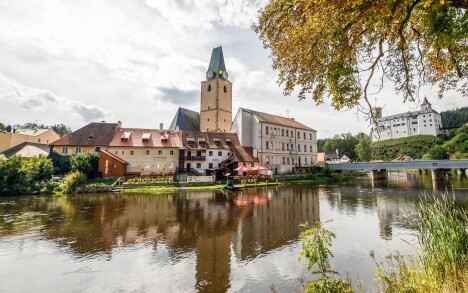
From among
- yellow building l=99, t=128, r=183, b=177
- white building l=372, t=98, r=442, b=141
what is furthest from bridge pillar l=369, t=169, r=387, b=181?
white building l=372, t=98, r=442, b=141

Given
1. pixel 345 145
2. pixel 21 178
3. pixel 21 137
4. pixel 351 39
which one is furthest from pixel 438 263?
pixel 345 145

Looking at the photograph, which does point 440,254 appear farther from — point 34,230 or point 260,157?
point 260,157

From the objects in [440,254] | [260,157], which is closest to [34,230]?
[440,254]

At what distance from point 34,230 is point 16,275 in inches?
255

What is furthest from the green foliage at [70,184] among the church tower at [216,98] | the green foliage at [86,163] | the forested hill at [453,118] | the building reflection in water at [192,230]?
the forested hill at [453,118]

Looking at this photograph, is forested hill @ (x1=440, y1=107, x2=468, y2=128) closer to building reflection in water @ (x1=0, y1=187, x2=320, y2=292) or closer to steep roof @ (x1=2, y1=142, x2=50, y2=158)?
building reflection in water @ (x1=0, y1=187, x2=320, y2=292)

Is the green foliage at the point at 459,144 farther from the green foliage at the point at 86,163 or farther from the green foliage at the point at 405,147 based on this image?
the green foliage at the point at 86,163

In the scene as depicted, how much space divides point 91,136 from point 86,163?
9.07 metres

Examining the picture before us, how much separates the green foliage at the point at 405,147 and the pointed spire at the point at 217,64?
2818 inches

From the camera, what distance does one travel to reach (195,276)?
719 centimetres

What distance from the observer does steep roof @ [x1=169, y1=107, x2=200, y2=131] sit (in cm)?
5575

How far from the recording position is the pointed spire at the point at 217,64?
55966mm

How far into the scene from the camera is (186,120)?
5762cm

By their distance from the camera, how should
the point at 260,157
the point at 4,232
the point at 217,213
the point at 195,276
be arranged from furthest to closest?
the point at 260,157
the point at 217,213
the point at 4,232
the point at 195,276
